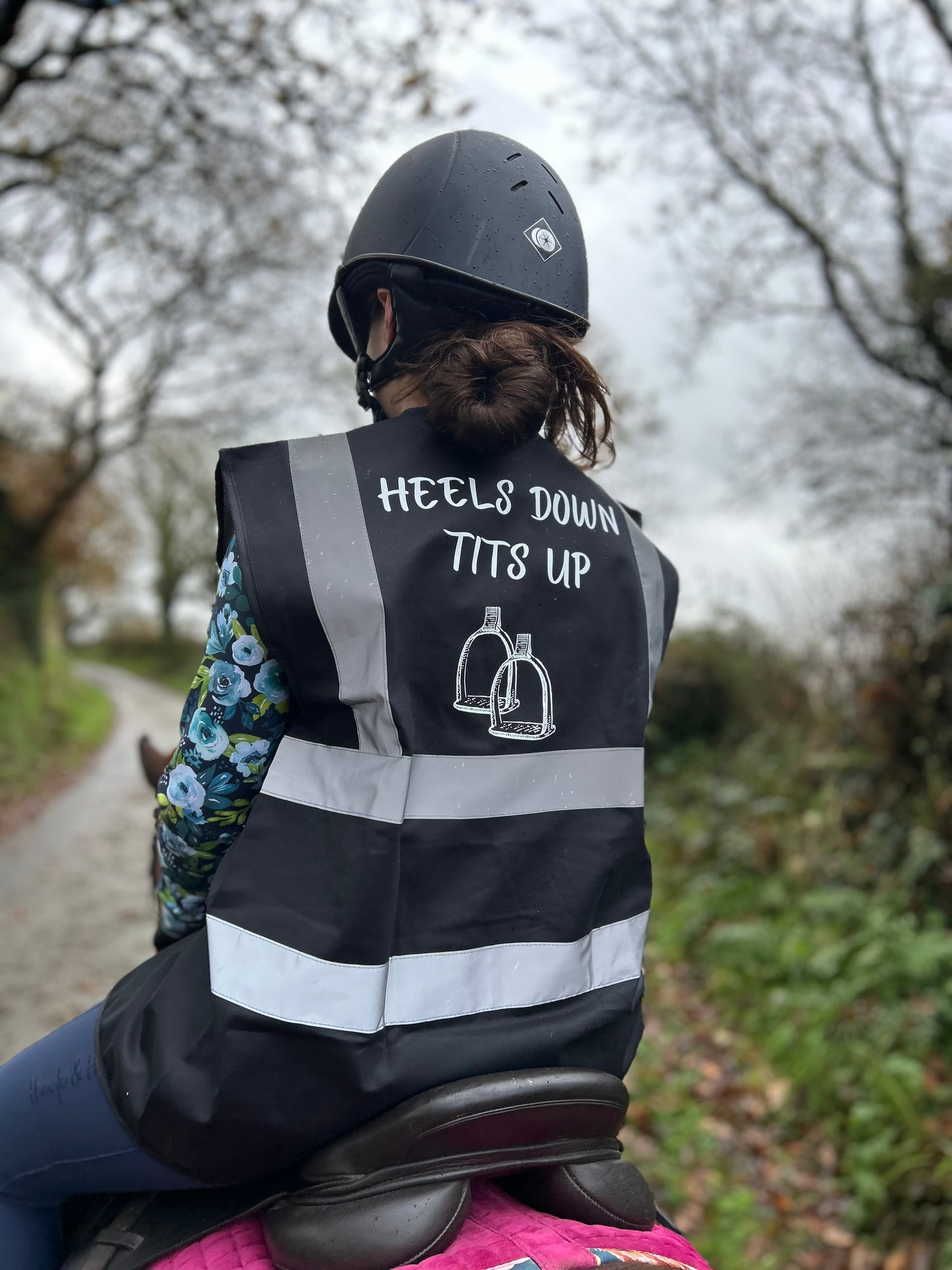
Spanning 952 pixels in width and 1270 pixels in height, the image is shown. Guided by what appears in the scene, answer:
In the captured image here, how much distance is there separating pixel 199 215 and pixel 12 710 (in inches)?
317

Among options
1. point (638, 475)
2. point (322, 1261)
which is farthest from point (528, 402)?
point (638, 475)

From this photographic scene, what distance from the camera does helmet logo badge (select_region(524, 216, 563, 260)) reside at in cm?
178

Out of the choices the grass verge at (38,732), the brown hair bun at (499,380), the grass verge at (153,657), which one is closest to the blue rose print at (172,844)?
the brown hair bun at (499,380)

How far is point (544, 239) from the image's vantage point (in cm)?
180

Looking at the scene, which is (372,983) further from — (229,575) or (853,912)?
(853,912)

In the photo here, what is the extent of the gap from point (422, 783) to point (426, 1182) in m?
0.52

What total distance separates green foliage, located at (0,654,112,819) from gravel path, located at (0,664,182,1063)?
1.68 feet

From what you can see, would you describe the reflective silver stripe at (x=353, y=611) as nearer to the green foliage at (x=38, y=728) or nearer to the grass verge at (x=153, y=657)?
the green foliage at (x=38, y=728)

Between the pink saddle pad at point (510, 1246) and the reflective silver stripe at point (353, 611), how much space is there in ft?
2.16

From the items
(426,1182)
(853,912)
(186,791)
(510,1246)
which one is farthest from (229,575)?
(853,912)

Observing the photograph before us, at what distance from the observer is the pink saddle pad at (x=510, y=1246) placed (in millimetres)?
1191

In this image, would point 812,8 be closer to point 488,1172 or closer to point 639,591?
point 639,591

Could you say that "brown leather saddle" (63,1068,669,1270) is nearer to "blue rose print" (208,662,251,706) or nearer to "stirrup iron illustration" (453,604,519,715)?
"stirrup iron illustration" (453,604,519,715)

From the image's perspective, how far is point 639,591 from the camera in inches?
65.4
